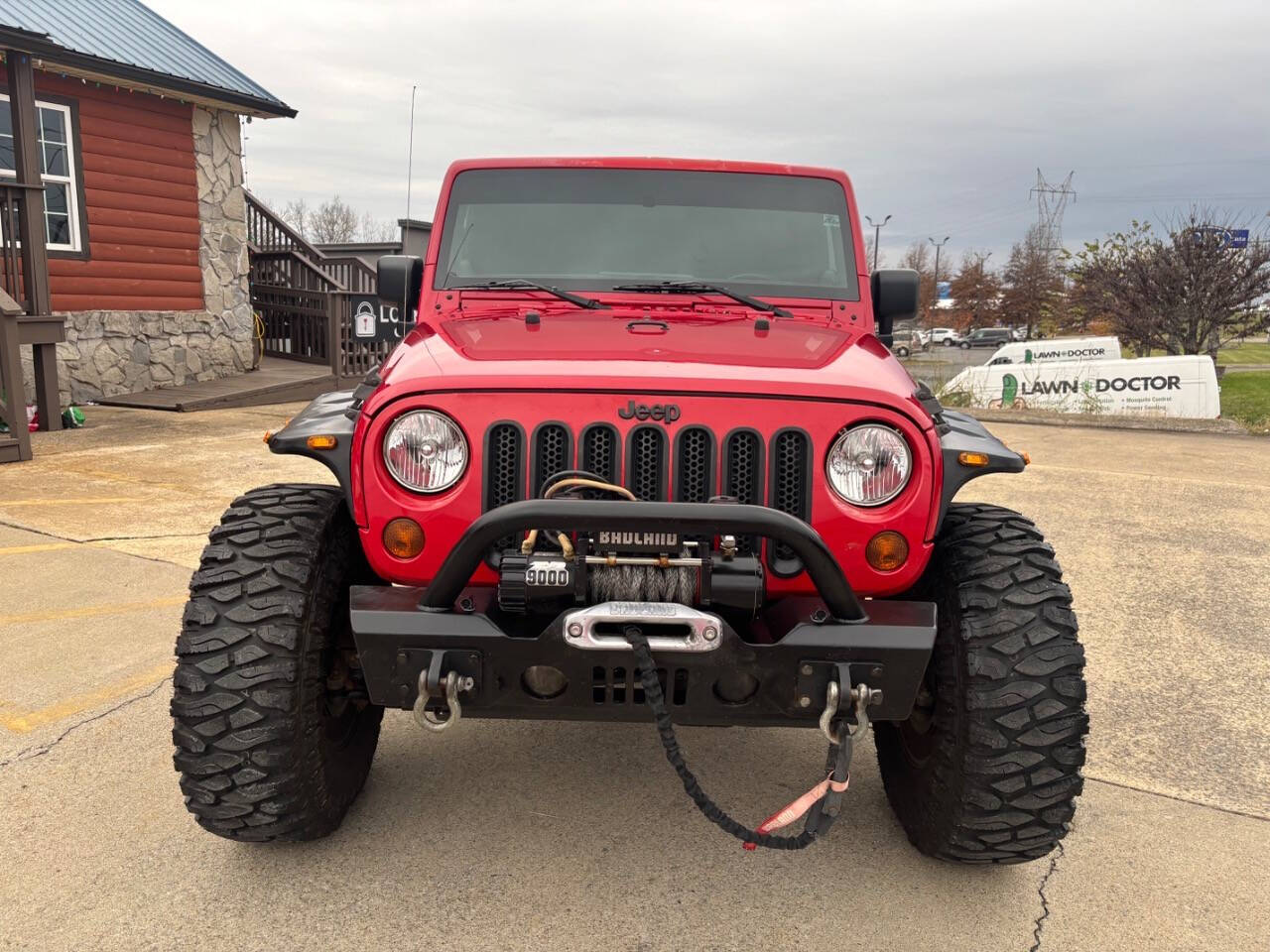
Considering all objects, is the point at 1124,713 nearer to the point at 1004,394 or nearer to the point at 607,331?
the point at 607,331

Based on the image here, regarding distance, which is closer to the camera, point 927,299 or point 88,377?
point 88,377

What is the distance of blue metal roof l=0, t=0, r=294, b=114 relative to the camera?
10992mm

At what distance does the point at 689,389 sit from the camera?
7.91 feet

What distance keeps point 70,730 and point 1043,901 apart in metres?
2.91

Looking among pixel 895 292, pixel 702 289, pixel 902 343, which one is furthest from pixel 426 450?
pixel 902 343

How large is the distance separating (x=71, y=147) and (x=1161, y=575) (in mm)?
11747

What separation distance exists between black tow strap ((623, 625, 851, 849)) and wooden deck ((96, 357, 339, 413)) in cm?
1073

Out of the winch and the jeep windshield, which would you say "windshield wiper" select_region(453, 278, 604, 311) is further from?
the winch

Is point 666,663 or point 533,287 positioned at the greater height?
point 533,287

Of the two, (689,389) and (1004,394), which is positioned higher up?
(689,389)

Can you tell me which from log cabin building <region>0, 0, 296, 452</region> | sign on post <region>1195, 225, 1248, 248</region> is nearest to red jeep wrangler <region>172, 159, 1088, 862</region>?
log cabin building <region>0, 0, 296, 452</region>

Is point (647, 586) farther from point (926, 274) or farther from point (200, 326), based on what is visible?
point (926, 274)

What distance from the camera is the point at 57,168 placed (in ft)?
38.3

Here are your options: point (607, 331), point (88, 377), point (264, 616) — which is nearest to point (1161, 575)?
point (607, 331)
